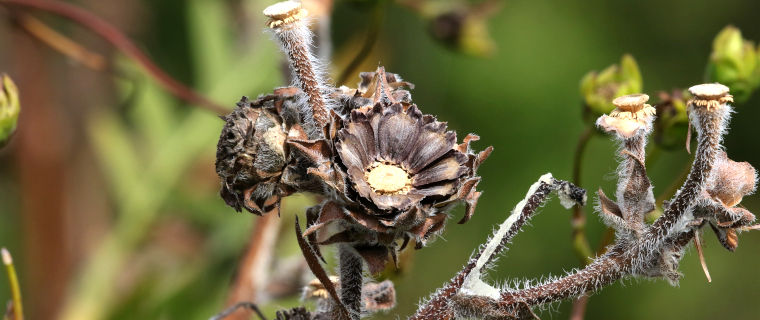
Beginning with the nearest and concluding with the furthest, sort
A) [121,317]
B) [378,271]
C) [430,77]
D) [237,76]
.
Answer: [378,271], [121,317], [237,76], [430,77]

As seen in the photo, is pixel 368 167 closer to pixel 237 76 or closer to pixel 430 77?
pixel 237 76

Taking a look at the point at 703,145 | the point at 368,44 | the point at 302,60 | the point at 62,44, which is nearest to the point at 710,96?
the point at 703,145

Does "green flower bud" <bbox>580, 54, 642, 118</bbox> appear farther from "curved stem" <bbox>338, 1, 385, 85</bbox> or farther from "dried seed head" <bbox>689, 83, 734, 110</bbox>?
"dried seed head" <bbox>689, 83, 734, 110</bbox>

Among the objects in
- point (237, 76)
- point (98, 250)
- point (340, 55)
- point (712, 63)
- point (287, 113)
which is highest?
point (340, 55)

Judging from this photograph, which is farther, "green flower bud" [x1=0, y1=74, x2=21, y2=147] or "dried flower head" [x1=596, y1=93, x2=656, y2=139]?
"green flower bud" [x1=0, y1=74, x2=21, y2=147]

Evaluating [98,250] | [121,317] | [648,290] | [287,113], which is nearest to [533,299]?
[287,113]

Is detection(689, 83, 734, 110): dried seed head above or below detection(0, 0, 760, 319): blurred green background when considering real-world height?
below

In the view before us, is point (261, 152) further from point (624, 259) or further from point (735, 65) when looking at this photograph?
point (735, 65)

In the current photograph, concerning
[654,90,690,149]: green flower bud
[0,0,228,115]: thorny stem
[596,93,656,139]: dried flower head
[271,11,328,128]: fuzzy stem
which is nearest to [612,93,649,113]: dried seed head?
[596,93,656,139]: dried flower head
